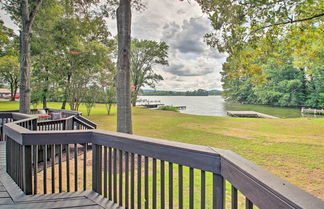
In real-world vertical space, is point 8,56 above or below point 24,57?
above

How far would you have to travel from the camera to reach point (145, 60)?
28062 millimetres

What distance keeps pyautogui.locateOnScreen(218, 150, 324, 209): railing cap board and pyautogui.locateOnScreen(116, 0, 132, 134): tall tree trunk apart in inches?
152

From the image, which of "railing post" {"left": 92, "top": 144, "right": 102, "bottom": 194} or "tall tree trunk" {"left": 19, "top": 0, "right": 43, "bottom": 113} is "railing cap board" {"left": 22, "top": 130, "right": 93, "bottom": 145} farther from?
"tall tree trunk" {"left": 19, "top": 0, "right": 43, "bottom": 113}

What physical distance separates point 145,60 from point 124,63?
24071 mm

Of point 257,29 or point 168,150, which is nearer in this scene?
point 168,150

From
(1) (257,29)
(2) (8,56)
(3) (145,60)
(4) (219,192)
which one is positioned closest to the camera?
(4) (219,192)

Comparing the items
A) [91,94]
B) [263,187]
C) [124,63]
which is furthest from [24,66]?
[91,94]

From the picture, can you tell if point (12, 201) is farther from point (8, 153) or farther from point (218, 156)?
point (218, 156)

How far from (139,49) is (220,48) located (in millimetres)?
23383

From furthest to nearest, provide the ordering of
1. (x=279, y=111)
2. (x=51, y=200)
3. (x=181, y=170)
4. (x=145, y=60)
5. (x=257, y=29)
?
(x=279, y=111) → (x=145, y=60) → (x=257, y=29) → (x=51, y=200) → (x=181, y=170)

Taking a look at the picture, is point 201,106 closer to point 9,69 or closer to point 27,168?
point 9,69

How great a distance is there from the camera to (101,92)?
1681 cm

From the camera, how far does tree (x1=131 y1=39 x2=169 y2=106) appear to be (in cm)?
2686

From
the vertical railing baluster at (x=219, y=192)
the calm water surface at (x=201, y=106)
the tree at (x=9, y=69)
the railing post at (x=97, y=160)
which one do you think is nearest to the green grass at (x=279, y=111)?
the calm water surface at (x=201, y=106)
